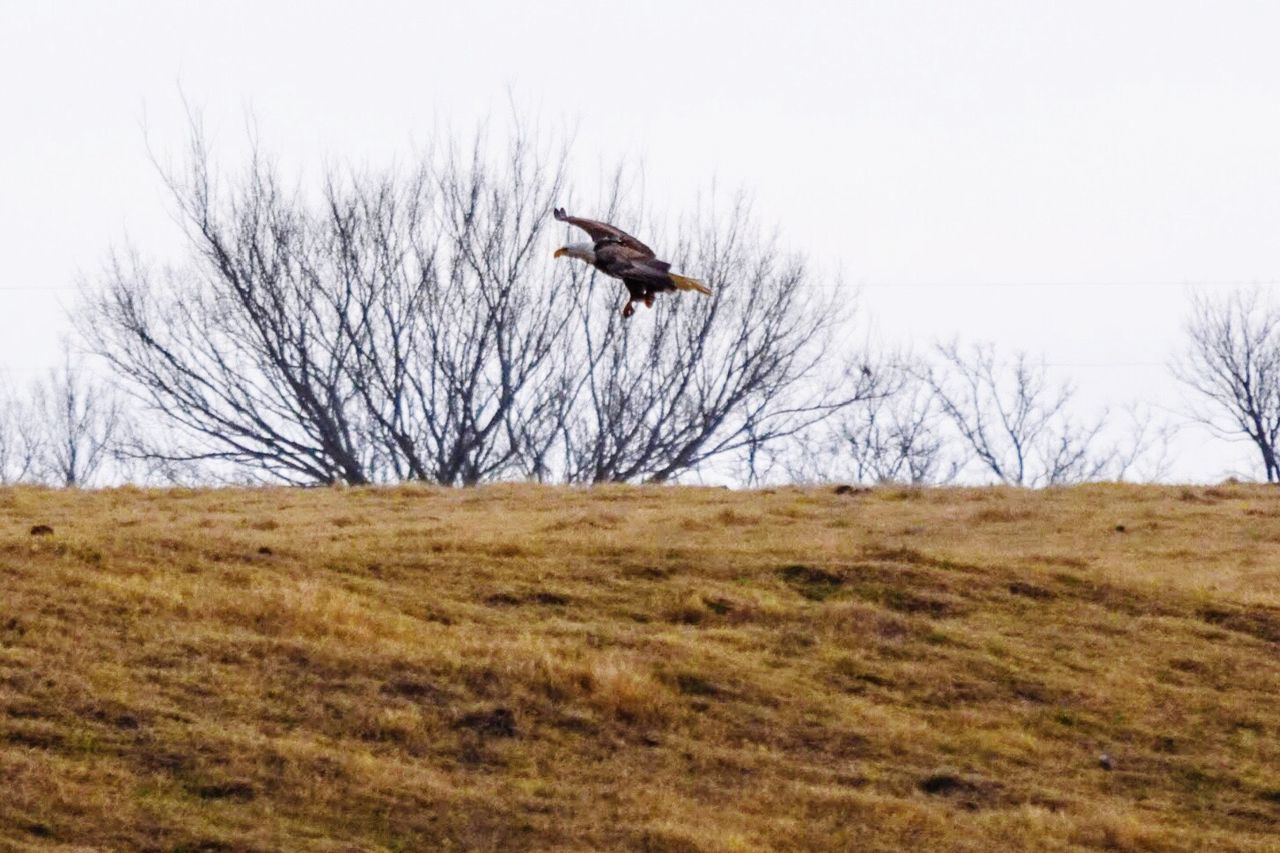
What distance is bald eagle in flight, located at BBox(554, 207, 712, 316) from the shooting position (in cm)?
1012

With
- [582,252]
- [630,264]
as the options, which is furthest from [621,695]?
[582,252]

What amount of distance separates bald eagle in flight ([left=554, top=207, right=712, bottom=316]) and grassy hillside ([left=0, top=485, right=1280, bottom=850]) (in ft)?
6.16

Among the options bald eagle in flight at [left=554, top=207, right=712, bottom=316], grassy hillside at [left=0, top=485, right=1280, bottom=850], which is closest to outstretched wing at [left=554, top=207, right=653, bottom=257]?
bald eagle in flight at [left=554, top=207, right=712, bottom=316]

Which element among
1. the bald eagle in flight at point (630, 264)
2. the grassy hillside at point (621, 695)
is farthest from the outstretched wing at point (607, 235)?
the grassy hillside at point (621, 695)

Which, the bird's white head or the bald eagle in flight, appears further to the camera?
the bird's white head

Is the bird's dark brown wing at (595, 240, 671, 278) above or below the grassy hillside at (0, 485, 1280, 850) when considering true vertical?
above

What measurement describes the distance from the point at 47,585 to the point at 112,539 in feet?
4.06

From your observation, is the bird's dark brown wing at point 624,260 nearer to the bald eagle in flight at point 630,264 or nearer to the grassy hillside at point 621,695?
the bald eagle in flight at point 630,264

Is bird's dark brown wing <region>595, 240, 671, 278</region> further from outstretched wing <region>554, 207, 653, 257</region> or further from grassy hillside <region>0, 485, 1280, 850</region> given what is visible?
grassy hillside <region>0, 485, 1280, 850</region>

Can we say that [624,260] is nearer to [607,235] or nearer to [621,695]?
[607,235]

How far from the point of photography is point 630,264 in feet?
33.7

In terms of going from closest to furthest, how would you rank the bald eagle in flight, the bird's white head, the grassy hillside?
the grassy hillside < the bald eagle in flight < the bird's white head

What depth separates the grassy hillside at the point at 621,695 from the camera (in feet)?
24.8

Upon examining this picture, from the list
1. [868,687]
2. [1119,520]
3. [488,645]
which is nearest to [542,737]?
[488,645]
